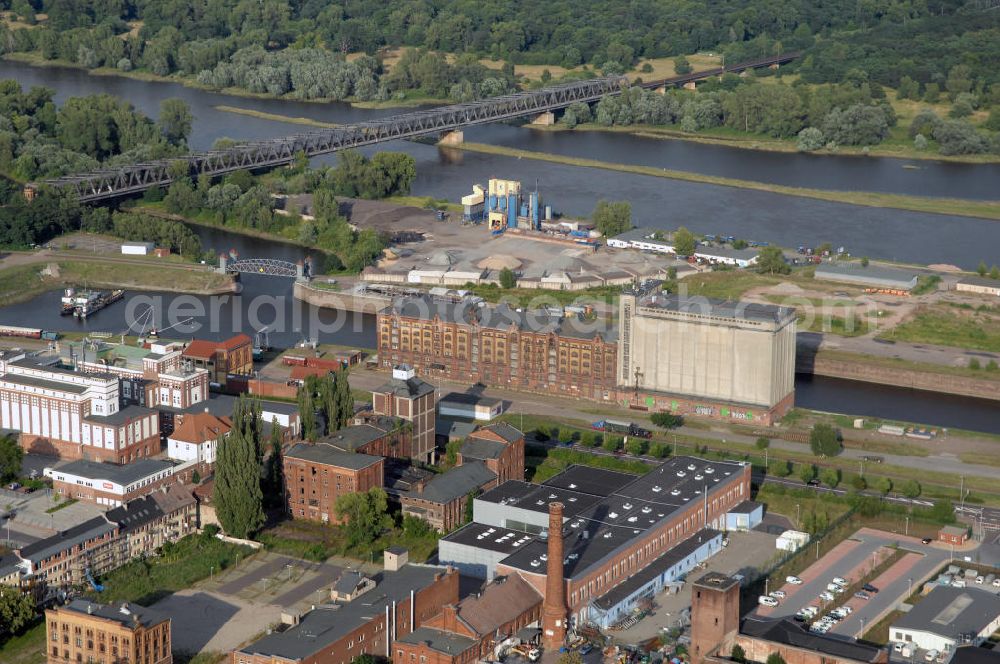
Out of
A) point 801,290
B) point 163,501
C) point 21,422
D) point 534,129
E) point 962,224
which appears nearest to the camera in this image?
point 163,501

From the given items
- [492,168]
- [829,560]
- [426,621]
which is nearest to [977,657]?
[829,560]

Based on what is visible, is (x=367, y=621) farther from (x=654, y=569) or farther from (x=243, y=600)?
(x=654, y=569)

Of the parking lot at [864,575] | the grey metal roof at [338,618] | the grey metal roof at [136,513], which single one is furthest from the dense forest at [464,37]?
the grey metal roof at [338,618]

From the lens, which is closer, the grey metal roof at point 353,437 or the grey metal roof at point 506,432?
the grey metal roof at point 353,437

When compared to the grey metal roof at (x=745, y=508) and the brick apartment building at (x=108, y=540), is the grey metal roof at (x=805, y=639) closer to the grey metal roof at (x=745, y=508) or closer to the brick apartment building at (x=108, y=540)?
the grey metal roof at (x=745, y=508)

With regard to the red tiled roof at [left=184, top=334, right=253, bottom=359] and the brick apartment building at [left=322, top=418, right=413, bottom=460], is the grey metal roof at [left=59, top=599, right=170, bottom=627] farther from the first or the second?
the red tiled roof at [left=184, top=334, right=253, bottom=359]

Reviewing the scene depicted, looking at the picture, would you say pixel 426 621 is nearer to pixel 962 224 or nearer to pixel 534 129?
pixel 962 224

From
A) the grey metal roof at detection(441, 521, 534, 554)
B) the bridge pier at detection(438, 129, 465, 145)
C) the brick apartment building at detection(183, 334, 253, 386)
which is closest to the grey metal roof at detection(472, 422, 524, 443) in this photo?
the grey metal roof at detection(441, 521, 534, 554)

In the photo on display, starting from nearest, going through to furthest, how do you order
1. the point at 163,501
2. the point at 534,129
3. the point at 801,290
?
the point at 163,501, the point at 801,290, the point at 534,129
